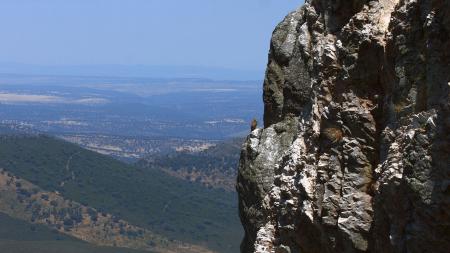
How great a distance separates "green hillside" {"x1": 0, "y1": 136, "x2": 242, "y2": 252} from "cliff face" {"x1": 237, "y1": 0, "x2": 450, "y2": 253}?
90952mm

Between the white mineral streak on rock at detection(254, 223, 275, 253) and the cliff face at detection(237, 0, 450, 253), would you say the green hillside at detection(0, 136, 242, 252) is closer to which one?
the white mineral streak on rock at detection(254, 223, 275, 253)

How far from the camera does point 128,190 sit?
121m

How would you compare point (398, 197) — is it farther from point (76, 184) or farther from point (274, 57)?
point (76, 184)

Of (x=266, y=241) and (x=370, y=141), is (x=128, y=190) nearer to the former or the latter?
(x=266, y=241)

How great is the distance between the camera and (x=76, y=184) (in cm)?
11988

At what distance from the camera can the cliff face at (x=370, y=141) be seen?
6.41 meters

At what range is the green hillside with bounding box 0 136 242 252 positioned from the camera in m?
109

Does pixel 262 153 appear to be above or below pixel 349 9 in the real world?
below

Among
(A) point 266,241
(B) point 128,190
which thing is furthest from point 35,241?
(A) point 266,241

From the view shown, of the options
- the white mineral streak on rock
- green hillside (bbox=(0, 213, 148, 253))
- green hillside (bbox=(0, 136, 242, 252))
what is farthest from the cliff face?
green hillside (bbox=(0, 136, 242, 252))

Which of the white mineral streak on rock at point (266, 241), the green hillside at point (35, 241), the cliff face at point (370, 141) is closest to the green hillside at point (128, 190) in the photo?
the green hillside at point (35, 241)

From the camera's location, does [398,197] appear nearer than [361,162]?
Yes

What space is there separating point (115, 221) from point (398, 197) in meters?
99.1

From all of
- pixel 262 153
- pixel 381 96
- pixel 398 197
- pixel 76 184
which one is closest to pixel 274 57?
pixel 262 153
